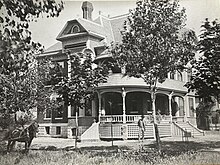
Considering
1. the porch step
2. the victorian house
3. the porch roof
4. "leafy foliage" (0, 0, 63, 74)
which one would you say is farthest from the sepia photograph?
the porch roof

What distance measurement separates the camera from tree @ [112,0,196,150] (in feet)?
13.0

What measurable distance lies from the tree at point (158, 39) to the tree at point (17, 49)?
1.13 m

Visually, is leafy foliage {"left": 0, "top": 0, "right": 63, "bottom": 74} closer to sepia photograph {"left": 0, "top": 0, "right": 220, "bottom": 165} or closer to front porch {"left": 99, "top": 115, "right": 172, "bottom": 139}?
sepia photograph {"left": 0, "top": 0, "right": 220, "bottom": 165}

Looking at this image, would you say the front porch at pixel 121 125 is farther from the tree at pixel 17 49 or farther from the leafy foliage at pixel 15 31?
the leafy foliage at pixel 15 31

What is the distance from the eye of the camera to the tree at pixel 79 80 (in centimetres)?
498

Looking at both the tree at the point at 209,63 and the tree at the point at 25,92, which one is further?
the tree at the point at 209,63

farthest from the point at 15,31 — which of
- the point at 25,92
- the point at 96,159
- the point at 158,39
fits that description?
the point at 158,39

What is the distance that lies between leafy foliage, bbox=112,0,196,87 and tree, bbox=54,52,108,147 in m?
1.27

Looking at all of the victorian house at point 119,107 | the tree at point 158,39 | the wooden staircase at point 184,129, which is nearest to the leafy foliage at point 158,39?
the tree at point 158,39

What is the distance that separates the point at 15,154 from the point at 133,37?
2.09 metres

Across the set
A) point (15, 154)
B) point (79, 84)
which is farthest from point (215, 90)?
point (15, 154)

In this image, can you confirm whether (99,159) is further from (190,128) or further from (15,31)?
(190,128)

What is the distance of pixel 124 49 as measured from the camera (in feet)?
13.7

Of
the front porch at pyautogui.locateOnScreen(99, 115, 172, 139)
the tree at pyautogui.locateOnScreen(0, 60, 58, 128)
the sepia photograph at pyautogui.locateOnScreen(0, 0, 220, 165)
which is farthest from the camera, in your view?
Answer: the front porch at pyautogui.locateOnScreen(99, 115, 172, 139)
